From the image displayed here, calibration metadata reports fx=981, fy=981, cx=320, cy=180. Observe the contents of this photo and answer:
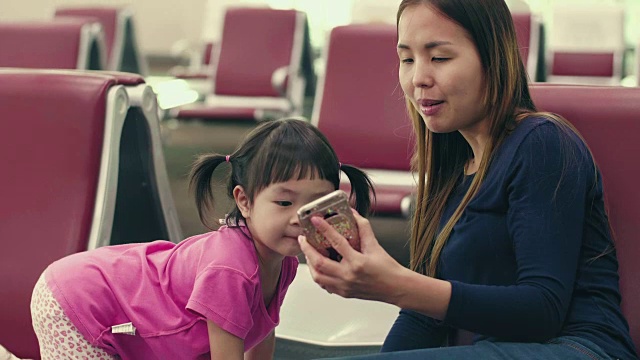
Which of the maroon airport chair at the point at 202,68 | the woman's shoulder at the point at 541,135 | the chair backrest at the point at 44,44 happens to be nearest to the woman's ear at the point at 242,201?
the woman's shoulder at the point at 541,135

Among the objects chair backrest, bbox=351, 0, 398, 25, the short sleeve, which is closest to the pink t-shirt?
the short sleeve

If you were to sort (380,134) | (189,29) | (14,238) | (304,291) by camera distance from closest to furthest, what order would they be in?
1. (14,238)
2. (304,291)
3. (380,134)
4. (189,29)

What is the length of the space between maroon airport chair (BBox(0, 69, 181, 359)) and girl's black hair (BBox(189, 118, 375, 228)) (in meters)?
0.35

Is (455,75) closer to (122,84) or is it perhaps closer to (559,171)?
(559,171)

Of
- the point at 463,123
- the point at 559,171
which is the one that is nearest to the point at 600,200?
the point at 559,171

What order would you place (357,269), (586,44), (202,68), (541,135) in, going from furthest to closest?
1. (202,68)
2. (586,44)
3. (541,135)
4. (357,269)

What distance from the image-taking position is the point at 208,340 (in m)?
1.56

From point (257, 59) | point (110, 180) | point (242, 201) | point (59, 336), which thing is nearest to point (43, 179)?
point (110, 180)

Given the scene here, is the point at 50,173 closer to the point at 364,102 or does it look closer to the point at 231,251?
the point at 231,251

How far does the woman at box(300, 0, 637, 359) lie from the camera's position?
1.28 metres

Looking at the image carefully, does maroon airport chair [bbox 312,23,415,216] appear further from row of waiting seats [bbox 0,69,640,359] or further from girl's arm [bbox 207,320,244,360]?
girl's arm [bbox 207,320,244,360]

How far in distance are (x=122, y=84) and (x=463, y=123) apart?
821 millimetres

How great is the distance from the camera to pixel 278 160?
4.91ft

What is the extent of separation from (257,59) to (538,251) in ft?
15.4
